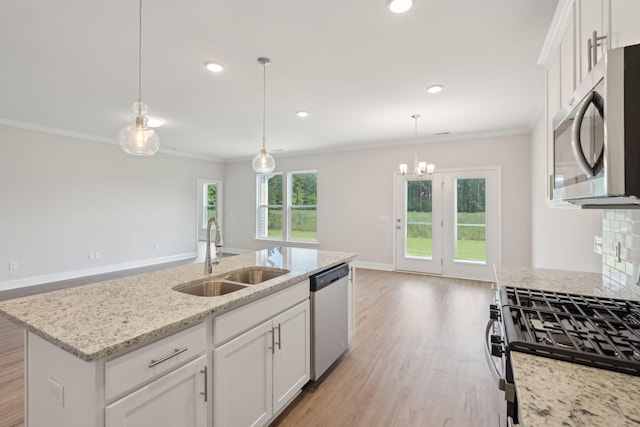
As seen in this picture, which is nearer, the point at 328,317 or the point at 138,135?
the point at 138,135

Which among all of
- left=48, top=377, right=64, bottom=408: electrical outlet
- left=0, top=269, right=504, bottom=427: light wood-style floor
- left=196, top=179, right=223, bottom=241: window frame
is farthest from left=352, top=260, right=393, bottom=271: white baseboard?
left=48, top=377, right=64, bottom=408: electrical outlet

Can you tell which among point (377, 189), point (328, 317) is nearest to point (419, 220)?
point (377, 189)

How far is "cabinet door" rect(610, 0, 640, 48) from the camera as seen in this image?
852mm

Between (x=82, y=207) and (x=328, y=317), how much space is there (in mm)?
5505

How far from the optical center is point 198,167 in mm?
7516

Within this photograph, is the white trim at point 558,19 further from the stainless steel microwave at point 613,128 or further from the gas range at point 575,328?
the gas range at point 575,328

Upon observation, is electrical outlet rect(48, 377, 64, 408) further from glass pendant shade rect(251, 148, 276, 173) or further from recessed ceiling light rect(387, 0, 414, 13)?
recessed ceiling light rect(387, 0, 414, 13)

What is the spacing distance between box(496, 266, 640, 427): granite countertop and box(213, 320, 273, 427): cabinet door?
1.18 m

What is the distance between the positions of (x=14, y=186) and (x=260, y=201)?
4.58m

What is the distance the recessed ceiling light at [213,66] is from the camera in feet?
8.83

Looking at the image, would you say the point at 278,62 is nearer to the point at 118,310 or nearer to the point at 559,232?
the point at 118,310

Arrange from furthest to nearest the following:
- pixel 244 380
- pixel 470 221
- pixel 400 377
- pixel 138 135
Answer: pixel 470 221 < pixel 400 377 < pixel 138 135 < pixel 244 380

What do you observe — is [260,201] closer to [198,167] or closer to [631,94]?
[198,167]

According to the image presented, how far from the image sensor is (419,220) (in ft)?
18.7
